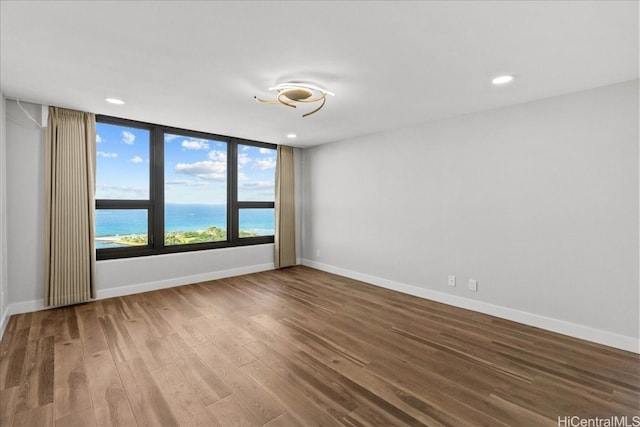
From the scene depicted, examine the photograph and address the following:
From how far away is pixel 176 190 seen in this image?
4637mm

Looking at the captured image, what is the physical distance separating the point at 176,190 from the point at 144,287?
151 centimetres

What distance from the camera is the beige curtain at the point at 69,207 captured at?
343cm

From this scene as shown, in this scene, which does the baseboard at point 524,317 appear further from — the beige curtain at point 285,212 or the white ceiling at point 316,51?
the white ceiling at point 316,51

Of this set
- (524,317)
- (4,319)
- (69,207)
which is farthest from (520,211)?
(4,319)

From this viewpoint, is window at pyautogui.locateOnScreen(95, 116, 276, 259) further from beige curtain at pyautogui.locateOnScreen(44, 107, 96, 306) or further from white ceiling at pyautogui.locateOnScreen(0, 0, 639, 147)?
white ceiling at pyautogui.locateOnScreen(0, 0, 639, 147)

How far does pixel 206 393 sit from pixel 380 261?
3.16m

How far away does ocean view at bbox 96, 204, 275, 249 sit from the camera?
13.1 feet

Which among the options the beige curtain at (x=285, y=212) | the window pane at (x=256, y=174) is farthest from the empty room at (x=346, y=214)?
the beige curtain at (x=285, y=212)

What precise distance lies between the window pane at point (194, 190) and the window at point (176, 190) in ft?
0.05

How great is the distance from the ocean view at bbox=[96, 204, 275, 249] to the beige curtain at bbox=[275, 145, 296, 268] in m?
0.24

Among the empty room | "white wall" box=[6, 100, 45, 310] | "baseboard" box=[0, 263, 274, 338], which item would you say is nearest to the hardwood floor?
the empty room

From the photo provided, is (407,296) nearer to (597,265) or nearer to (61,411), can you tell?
(597,265)

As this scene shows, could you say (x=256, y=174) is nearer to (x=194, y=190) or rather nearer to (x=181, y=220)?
(x=194, y=190)

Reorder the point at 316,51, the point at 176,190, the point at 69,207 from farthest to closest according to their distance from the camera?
the point at 176,190 → the point at 69,207 → the point at 316,51
